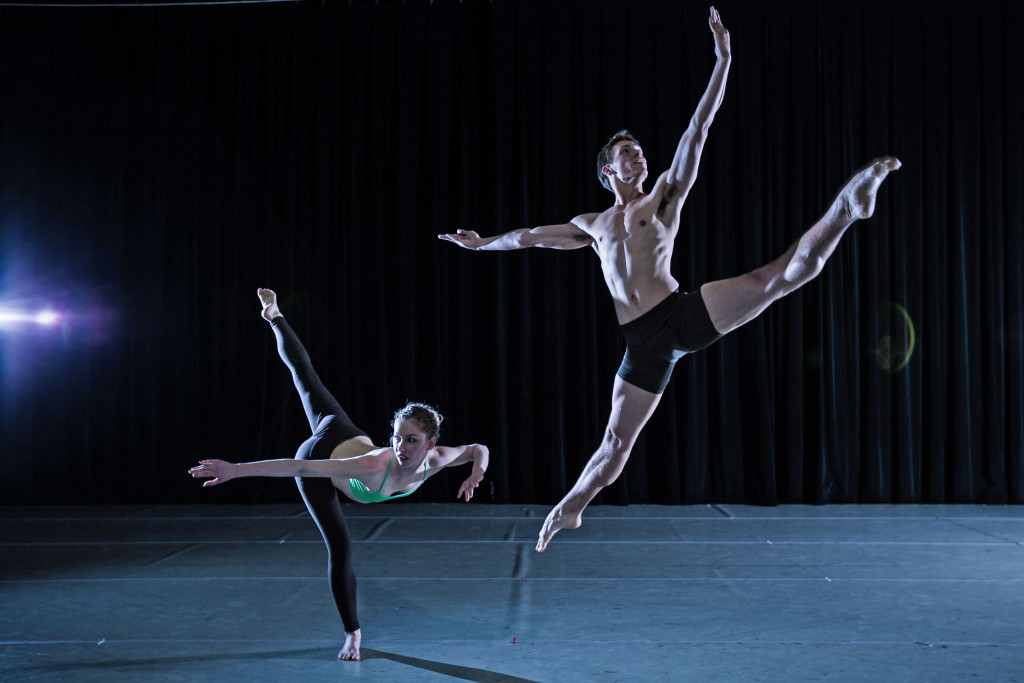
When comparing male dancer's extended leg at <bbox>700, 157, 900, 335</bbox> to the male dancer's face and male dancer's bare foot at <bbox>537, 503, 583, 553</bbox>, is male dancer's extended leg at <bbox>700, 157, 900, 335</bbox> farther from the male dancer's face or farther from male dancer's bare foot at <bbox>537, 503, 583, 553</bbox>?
male dancer's bare foot at <bbox>537, 503, 583, 553</bbox>

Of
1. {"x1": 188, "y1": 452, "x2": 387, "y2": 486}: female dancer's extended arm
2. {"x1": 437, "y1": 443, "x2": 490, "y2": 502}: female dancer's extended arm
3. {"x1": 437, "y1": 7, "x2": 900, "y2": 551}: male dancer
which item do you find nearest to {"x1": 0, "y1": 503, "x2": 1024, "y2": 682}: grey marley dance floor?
{"x1": 437, "y1": 443, "x2": 490, "y2": 502}: female dancer's extended arm

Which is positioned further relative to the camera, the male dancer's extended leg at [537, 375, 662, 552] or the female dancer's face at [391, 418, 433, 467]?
the female dancer's face at [391, 418, 433, 467]

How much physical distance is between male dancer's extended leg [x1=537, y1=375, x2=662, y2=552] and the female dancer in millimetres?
500

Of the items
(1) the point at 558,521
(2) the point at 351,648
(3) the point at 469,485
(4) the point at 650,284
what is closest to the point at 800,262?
(4) the point at 650,284

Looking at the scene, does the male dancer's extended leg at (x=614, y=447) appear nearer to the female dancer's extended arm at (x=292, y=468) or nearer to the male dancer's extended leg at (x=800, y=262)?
the male dancer's extended leg at (x=800, y=262)

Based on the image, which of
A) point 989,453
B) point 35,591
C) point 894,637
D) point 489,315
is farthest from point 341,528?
point 989,453

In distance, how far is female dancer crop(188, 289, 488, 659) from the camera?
3.23 m

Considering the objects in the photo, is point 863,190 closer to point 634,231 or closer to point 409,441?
point 634,231

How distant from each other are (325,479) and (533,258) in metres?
5.02

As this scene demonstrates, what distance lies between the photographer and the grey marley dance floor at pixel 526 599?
4.31 metres

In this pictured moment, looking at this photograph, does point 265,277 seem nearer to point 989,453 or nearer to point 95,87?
point 95,87

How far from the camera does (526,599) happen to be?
541 cm

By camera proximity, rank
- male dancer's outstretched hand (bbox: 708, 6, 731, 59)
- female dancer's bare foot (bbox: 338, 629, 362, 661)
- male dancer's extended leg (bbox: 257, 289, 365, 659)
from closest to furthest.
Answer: male dancer's outstretched hand (bbox: 708, 6, 731, 59)
male dancer's extended leg (bbox: 257, 289, 365, 659)
female dancer's bare foot (bbox: 338, 629, 362, 661)

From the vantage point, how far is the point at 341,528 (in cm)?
450
